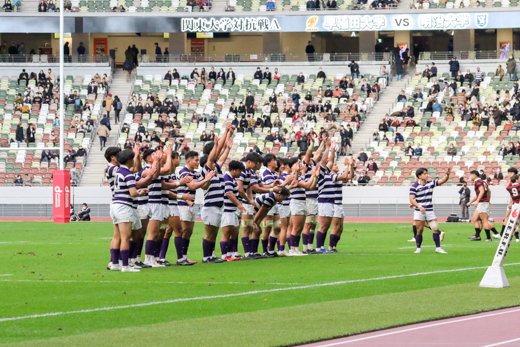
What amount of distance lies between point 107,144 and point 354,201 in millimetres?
14039

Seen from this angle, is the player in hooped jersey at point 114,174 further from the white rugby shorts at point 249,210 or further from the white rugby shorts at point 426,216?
the white rugby shorts at point 426,216

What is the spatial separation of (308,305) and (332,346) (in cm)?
244

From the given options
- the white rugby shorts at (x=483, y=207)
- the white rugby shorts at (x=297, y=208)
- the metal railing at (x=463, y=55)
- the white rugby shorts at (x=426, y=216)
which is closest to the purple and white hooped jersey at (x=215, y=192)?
the white rugby shorts at (x=297, y=208)

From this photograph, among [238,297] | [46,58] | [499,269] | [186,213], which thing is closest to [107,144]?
[46,58]

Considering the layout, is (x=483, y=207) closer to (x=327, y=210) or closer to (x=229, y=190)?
(x=327, y=210)

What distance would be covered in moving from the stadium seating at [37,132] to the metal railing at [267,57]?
4866mm

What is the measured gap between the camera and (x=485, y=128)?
4062 centimetres

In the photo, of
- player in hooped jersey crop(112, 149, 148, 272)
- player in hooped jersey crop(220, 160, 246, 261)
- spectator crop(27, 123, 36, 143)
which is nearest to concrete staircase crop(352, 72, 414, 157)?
spectator crop(27, 123, 36, 143)

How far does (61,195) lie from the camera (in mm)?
31141

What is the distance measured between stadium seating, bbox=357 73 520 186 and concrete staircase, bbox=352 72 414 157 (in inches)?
33.2

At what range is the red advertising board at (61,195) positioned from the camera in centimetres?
3089

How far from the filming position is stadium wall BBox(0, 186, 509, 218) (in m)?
36.1

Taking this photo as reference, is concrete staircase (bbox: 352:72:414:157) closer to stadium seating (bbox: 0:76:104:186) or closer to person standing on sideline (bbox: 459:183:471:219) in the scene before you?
person standing on sideline (bbox: 459:183:471:219)

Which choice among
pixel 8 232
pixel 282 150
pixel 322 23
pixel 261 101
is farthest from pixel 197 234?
pixel 322 23
